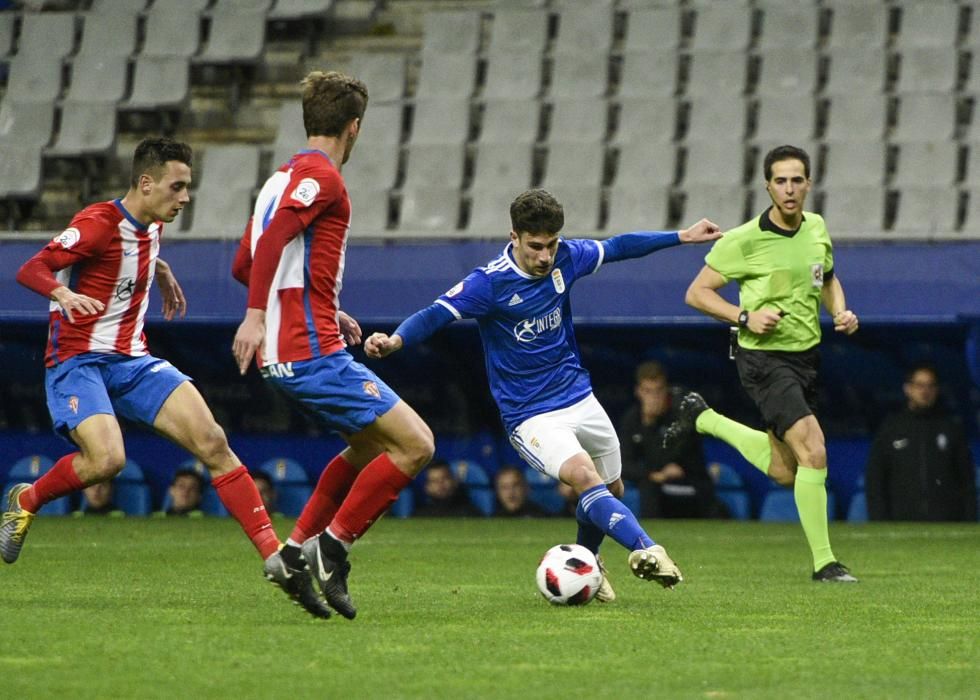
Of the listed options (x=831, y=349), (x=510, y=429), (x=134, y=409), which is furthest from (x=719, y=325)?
(x=134, y=409)

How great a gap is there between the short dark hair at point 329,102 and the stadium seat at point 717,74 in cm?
892

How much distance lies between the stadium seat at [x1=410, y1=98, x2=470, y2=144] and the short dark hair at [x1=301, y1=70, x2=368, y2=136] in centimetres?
883

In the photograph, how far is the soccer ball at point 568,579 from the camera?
6.70m

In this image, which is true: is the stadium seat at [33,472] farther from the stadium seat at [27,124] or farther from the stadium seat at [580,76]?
the stadium seat at [580,76]

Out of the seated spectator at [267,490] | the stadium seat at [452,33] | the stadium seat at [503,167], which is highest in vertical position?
the stadium seat at [452,33]

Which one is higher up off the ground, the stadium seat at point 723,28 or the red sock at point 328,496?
the stadium seat at point 723,28

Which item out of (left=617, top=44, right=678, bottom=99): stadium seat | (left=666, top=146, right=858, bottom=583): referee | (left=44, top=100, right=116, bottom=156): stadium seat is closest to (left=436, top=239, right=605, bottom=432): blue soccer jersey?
(left=666, top=146, right=858, bottom=583): referee

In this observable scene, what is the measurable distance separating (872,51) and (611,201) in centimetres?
254

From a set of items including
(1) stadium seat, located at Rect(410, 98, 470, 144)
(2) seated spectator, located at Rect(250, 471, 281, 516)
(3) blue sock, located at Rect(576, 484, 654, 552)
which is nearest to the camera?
(3) blue sock, located at Rect(576, 484, 654, 552)

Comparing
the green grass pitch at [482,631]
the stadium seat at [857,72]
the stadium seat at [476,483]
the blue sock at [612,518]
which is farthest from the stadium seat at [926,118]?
the blue sock at [612,518]

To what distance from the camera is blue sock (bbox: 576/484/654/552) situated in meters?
6.53

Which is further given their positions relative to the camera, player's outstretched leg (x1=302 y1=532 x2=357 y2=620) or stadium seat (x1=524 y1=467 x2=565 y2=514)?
stadium seat (x1=524 y1=467 x2=565 y2=514)

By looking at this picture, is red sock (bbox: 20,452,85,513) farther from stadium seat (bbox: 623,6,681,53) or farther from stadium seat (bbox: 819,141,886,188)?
stadium seat (bbox: 623,6,681,53)

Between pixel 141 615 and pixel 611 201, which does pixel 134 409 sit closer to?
pixel 141 615
